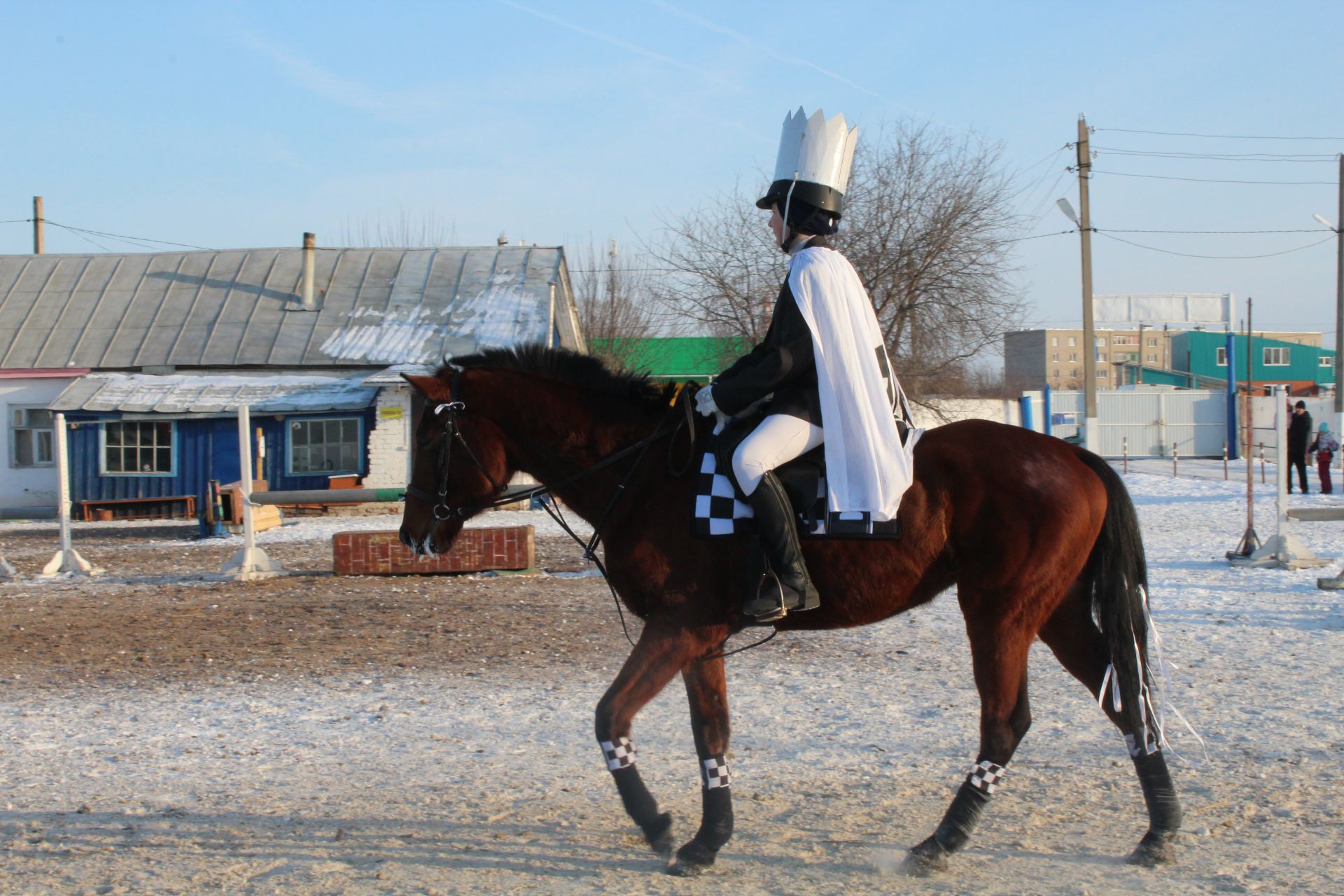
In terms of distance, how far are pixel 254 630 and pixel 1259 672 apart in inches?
301

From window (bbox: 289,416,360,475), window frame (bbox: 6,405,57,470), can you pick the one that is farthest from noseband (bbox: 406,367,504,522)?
window frame (bbox: 6,405,57,470)

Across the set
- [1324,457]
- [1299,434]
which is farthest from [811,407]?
[1324,457]

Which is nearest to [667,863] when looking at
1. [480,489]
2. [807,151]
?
[480,489]

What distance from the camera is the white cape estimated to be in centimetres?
397

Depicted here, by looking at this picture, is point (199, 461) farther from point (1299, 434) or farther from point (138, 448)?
point (1299, 434)

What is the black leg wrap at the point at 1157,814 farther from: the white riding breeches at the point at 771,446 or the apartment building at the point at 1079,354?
the apartment building at the point at 1079,354

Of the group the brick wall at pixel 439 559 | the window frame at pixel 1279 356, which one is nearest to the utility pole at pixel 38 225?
the brick wall at pixel 439 559

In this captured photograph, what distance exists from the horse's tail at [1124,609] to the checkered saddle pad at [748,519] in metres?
0.95

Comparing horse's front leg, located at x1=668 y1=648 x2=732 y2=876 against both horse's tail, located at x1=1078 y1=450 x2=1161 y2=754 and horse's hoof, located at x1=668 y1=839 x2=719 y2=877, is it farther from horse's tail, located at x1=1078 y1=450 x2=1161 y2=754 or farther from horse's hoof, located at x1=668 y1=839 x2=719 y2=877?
horse's tail, located at x1=1078 y1=450 x2=1161 y2=754

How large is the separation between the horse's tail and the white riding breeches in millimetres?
1227

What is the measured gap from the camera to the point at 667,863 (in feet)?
13.1

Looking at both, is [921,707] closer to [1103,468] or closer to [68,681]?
[1103,468]

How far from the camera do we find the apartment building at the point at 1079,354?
6831 cm

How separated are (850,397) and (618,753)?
5.39 feet
